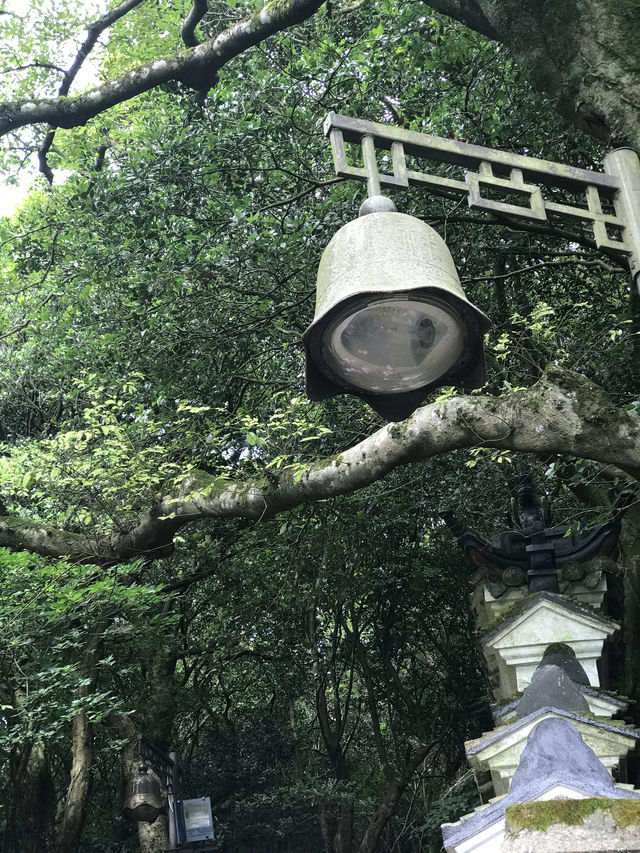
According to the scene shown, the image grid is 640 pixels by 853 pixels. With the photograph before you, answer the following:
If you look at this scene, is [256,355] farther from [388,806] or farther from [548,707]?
[388,806]

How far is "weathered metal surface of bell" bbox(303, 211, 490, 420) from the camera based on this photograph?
8.70 ft

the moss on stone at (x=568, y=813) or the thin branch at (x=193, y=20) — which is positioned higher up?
the thin branch at (x=193, y=20)

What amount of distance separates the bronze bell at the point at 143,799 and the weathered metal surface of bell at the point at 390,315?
304 inches

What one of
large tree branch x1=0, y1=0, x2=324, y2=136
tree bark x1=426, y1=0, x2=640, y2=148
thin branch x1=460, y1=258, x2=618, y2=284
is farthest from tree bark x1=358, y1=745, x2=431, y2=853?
tree bark x1=426, y1=0, x2=640, y2=148

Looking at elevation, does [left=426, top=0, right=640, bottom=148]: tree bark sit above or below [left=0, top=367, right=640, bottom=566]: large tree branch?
above

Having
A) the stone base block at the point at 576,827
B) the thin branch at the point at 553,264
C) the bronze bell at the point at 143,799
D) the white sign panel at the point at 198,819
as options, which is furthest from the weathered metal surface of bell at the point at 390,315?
the white sign panel at the point at 198,819

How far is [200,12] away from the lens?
24.6 feet

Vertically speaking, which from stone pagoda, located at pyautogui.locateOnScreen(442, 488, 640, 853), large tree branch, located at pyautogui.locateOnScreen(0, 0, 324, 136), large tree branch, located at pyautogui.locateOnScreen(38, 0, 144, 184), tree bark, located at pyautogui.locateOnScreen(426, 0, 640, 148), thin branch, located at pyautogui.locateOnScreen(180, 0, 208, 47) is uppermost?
large tree branch, located at pyautogui.locateOnScreen(38, 0, 144, 184)

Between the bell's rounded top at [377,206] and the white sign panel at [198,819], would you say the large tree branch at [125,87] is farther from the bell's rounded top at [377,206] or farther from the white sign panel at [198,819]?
the white sign panel at [198,819]

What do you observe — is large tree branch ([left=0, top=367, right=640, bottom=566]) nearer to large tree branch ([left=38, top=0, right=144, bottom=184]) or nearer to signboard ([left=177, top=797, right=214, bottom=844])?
large tree branch ([left=38, top=0, right=144, bottom=184])

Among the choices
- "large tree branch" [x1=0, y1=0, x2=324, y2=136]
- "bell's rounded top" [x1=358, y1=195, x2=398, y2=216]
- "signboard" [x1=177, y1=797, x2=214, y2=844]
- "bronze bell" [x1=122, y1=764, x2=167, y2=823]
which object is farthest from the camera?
"signboard" [x1=177, y1=797, x2=214, y2=844]

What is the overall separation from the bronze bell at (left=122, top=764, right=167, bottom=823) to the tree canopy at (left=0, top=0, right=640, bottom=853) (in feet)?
2.36

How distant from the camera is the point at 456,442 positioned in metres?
4.58

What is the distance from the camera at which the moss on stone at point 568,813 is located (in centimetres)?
217
